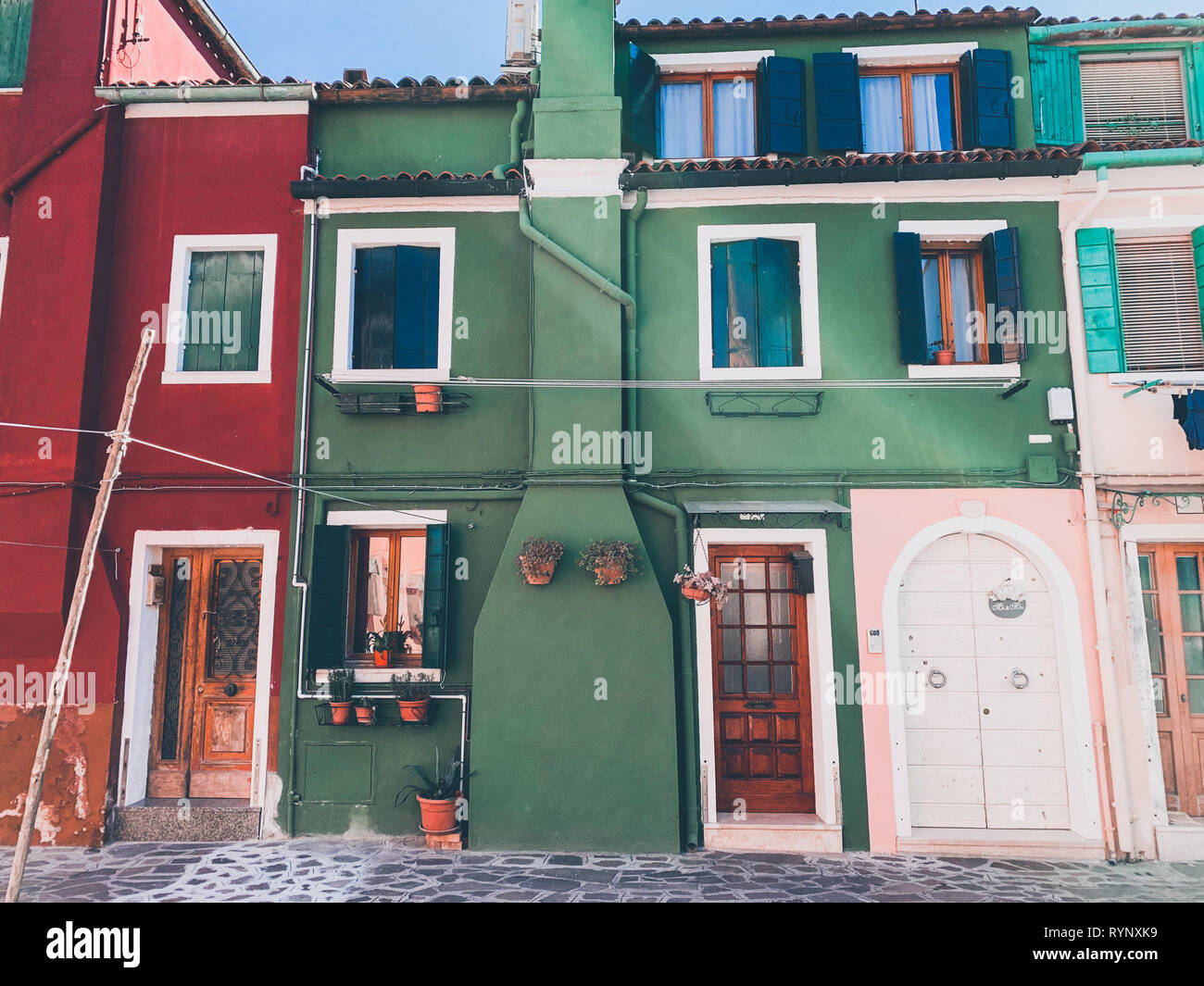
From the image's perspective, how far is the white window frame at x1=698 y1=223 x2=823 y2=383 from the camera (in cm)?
803

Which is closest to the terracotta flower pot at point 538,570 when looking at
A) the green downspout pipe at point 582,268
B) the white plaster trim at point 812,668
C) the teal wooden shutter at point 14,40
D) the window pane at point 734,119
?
the white plaster trim at point 812,668

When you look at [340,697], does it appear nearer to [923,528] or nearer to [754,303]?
[754,303]

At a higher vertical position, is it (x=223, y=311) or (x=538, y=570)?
(x=223, y=311)

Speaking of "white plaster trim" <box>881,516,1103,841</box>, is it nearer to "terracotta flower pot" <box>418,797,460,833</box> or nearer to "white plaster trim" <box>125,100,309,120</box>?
"terracotta flower pot" <box>418,797,460,833</box>

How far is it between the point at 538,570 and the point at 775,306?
3966mm

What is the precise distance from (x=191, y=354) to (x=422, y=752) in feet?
17.2

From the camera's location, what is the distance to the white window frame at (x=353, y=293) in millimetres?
8211

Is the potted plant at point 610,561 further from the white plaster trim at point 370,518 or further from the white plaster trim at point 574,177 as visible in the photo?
the white plaster trim at point 574,177

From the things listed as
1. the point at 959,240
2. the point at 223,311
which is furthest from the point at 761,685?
the point at 223,311

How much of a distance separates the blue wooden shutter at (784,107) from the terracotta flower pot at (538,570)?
5447 mm

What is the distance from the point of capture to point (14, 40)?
29.1 ft

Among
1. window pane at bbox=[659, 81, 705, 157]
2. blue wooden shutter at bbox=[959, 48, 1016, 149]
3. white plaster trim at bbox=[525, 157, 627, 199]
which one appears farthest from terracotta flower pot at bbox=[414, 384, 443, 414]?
blue wooden shutter at bbox=[959, 48, 1016, 149]
